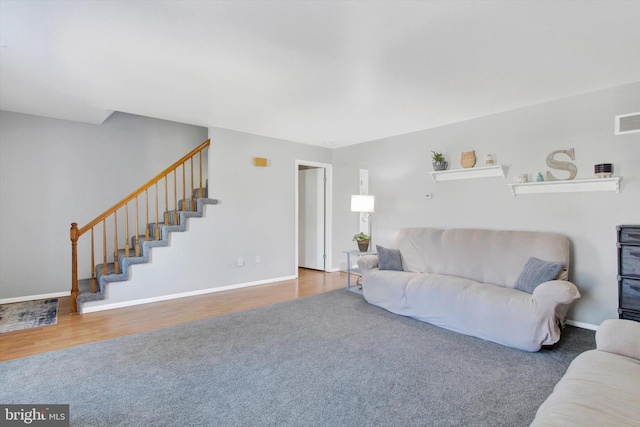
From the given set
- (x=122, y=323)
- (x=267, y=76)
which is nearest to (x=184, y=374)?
(x=122, y=323)

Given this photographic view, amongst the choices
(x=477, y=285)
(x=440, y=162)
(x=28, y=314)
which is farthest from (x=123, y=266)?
(x=440, y=162)

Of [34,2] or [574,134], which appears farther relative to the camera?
[574,134]

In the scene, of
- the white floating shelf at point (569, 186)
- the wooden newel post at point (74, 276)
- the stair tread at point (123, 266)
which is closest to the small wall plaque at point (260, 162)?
the stair tread at point (123, 266)

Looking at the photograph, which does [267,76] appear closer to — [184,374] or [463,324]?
[184,374]

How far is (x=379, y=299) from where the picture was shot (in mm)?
3773

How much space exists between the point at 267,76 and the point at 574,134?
127 inches

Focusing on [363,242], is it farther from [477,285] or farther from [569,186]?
[569,186]

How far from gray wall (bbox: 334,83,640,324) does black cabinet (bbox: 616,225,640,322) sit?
33 centimetres

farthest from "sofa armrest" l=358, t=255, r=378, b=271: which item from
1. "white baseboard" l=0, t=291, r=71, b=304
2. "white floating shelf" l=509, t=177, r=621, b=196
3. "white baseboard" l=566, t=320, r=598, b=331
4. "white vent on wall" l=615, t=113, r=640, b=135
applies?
"white baseboard" l=0, t=291, r=71, b=304

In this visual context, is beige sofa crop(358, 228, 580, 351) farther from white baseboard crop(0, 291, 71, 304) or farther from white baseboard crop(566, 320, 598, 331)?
white baseboard crop(0, 291, 71, 304)

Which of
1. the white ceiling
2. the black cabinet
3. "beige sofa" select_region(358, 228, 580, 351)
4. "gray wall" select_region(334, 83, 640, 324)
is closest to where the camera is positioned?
the white ceiling

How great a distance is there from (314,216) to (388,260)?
7.96ft

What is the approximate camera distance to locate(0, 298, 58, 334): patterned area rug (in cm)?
327

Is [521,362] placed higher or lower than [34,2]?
lower
